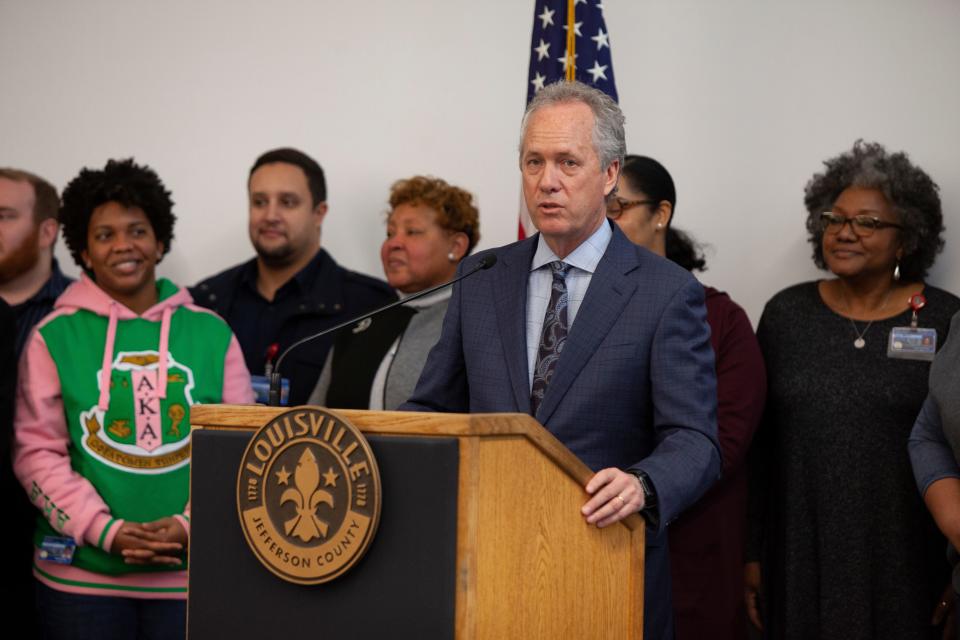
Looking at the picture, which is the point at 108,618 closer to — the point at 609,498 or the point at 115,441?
the point at 115,441

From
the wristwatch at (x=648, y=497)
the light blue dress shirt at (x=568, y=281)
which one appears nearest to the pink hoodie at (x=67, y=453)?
the light blue dress shirt at (x=568, y=281)

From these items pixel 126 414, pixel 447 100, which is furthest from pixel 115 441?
pixel 447 100

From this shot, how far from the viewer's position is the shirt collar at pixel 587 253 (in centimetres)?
198

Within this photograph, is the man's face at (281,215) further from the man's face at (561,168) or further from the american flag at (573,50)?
the man's face at (561,168)

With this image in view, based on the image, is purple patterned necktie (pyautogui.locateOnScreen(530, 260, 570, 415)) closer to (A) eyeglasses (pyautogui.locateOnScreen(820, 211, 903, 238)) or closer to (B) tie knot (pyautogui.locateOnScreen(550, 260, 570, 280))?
(B) tie knot (pyautogui.locateOnScreen(550, 260, 570, 280))

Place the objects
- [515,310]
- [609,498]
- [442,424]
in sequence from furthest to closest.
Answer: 1. [515,310]
2. [609,498]
3. [442,424]

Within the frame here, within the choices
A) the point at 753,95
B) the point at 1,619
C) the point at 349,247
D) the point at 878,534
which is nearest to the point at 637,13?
the point at 753,95

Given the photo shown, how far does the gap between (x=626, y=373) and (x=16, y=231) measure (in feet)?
8.75

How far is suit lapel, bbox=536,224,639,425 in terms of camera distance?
1.86 meters

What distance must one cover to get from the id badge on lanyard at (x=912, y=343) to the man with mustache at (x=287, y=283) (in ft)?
5.36

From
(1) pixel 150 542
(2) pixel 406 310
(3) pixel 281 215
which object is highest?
(3) pixel 281 215

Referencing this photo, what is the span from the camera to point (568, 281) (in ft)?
6.54

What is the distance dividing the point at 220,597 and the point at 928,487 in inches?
69.7

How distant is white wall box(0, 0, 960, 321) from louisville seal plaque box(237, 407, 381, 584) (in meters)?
2.52
